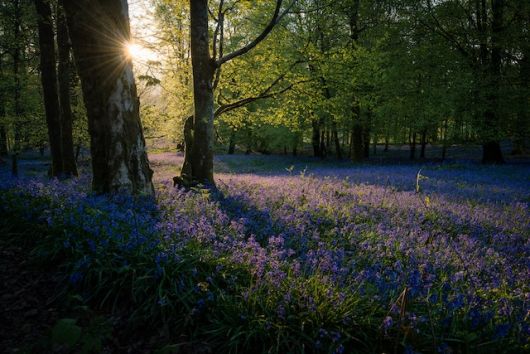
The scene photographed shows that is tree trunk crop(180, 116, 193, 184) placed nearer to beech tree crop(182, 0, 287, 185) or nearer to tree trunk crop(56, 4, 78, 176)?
beech tree crop(182, 0, 287, 185)

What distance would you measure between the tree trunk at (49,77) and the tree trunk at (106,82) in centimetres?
657

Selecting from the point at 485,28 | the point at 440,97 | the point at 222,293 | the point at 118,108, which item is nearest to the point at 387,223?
Result: the point at 222,293

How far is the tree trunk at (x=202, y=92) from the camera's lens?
8789mm

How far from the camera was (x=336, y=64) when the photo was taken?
11891 mm

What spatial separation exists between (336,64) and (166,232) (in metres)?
9.67

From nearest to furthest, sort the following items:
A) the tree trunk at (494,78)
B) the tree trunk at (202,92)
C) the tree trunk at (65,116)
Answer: the tree trunk at (202,92), the tree trunk at (65,116), the tree trunk at (494,78)

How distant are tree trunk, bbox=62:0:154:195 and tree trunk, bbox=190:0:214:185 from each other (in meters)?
2.36

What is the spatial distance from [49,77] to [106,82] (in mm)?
7337

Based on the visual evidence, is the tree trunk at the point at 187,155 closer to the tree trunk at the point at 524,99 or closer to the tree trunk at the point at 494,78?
the tree trunk at the point at 494,78

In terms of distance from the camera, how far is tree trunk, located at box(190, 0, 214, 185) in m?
8.79

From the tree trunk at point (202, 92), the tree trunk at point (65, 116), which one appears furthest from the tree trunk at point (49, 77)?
the tree trunk at point (202, 92)

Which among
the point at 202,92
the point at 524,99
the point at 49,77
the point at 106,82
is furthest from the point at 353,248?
the point at 524,99

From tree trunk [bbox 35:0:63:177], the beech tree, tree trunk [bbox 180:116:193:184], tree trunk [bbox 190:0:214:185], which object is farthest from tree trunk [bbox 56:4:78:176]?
tree trunk [bbox 190:0:214:185]

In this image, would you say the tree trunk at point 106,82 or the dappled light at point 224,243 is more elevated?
the tree trunk at point 106,82
